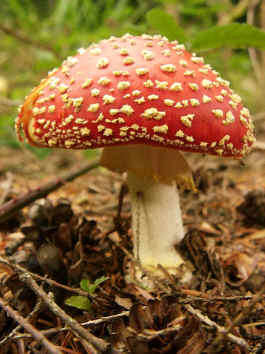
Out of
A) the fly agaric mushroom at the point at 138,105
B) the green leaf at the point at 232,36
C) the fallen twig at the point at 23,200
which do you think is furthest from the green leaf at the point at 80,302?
the green leaf at the point at 232,36

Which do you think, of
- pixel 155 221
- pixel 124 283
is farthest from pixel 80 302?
pixel 155 221

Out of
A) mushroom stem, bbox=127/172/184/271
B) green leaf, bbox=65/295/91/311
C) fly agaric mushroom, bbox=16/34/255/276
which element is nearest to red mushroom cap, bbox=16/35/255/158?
fly agaric mushroom, bbox=16/34/255/276

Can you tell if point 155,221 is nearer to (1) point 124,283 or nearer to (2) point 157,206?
(2) point 157,206

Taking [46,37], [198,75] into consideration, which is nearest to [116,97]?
[198,75]

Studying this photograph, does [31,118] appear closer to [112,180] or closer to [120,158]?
[120,158]

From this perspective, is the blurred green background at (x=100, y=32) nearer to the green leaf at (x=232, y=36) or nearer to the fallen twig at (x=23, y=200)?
the green leaf at (x=232, y=36)
